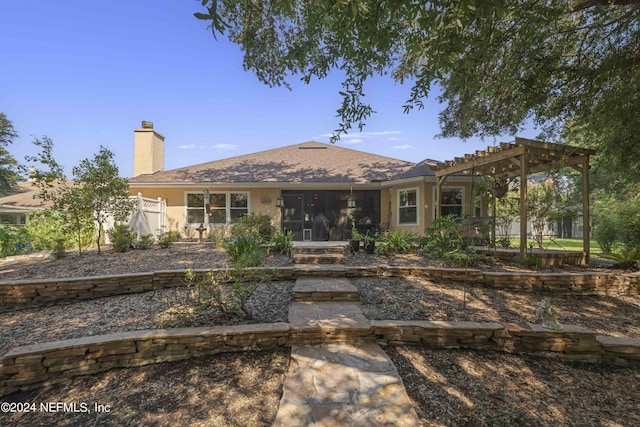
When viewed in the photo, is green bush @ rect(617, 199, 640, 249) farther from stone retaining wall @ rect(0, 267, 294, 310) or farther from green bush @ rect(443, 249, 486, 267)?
stone retaining wall @ rect(0, 267, 294, 310)

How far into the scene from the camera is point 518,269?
19.1 feet

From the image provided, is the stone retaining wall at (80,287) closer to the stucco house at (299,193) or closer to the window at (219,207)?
the stucco house at (299,193)

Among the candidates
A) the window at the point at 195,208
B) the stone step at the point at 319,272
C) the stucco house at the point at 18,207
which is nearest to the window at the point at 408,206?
the stone step at the point at 319,272

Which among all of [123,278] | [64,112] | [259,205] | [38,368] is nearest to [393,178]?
[259,205]

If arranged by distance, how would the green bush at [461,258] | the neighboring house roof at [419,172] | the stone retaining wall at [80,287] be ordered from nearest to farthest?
the stone retaining wall at [80,287]
the green bush at [461,258]
the neighboring house roof at [419,172]

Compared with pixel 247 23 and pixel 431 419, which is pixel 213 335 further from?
pixel 247 23

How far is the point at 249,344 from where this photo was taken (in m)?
2.92

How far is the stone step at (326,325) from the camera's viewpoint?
2973 mm

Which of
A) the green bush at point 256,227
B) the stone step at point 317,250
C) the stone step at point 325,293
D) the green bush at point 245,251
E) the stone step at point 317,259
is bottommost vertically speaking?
the stone step at point 325,293

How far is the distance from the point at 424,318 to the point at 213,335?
239cm

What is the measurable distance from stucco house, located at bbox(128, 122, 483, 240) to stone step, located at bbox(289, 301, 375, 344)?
22.8 ft

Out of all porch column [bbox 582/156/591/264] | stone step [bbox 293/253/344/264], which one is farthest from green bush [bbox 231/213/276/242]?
porch column [bbox 582/156/591/264]

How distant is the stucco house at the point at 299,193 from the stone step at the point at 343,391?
305 inches

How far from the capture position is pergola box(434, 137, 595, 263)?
6270 millimetres
